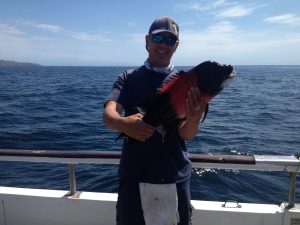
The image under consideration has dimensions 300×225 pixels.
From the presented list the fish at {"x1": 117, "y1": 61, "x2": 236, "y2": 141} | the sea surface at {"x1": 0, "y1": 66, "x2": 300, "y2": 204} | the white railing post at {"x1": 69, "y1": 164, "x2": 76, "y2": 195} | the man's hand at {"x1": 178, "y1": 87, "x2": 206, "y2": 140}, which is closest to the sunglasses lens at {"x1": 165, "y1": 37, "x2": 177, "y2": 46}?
the fish at {"x1": 117, "y1": 61, "x2": 236, "y2": 141}

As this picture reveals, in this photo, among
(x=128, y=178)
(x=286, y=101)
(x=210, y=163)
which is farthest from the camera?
(x=286, y=101)

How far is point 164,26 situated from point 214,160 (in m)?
1.57

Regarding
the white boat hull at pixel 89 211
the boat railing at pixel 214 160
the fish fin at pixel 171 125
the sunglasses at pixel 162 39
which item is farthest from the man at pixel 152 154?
the white boat hull at pixel 89 211

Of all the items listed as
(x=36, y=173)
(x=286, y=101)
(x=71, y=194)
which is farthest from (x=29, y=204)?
(x=286, y=101)

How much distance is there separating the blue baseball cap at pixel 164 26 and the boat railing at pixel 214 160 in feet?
4.68

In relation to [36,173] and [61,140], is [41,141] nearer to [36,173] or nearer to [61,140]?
[61,140]

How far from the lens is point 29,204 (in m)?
4.44

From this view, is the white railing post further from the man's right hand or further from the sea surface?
the sea surface

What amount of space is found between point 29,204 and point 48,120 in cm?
1651

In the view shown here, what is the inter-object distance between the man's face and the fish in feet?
1.69

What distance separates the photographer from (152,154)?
3.04 metres

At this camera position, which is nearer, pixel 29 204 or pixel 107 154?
pixel 107 154

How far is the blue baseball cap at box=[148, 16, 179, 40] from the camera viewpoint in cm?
313

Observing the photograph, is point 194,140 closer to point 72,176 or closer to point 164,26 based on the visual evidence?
point 72,176
